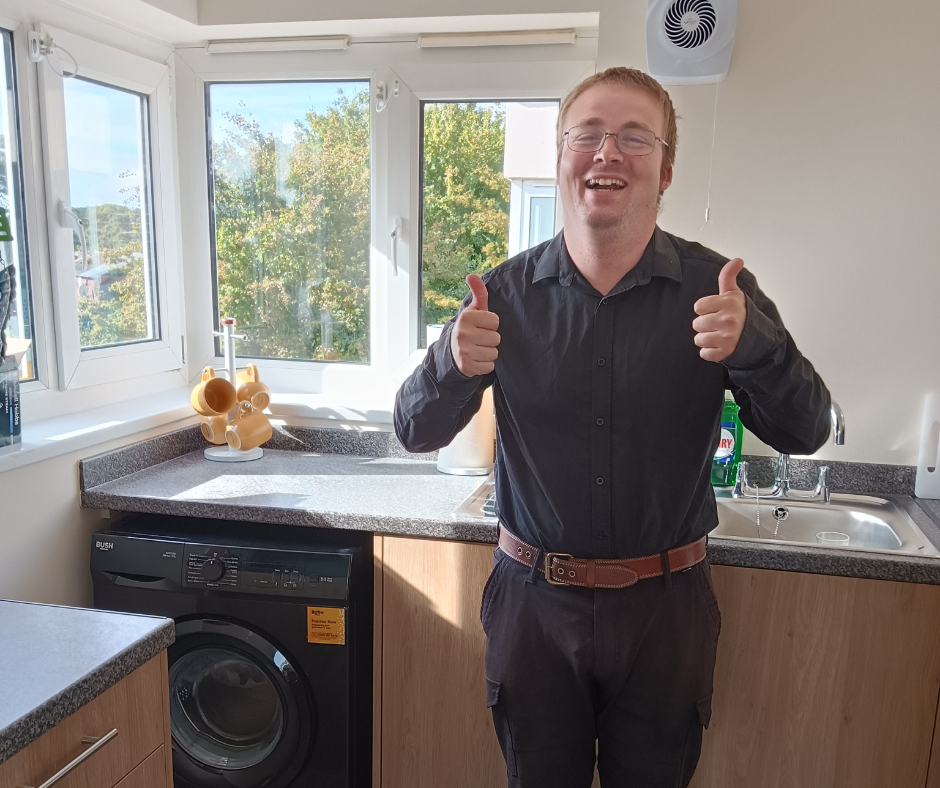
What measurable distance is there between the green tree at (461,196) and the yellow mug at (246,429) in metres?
0.61

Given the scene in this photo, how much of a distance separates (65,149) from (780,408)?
5.82ft

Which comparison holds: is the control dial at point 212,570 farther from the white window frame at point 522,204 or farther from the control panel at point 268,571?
the white window frame at point 522,204

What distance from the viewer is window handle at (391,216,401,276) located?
239cm

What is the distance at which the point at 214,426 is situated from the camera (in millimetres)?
2262

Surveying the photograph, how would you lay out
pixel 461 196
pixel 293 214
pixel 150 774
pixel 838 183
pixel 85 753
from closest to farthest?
pixel 85 753
pixel 150 774
pixel 838 183
pixel 461 196
pixel 293 214

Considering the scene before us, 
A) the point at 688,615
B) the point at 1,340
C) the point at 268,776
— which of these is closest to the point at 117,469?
the point at 1,340

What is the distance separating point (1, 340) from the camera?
1.75 m

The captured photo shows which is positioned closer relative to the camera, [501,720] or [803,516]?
[501,720]

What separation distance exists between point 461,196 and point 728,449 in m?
0.99

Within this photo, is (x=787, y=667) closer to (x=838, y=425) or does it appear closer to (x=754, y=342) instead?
(x=838, y=425)

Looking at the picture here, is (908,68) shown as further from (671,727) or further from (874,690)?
(671,727)

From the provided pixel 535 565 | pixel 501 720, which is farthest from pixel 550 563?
pixel 501 720

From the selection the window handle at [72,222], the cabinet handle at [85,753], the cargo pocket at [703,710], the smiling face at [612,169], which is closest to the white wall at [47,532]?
the window handle at [72,222]

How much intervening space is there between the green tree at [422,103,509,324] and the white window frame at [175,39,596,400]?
0.04m
